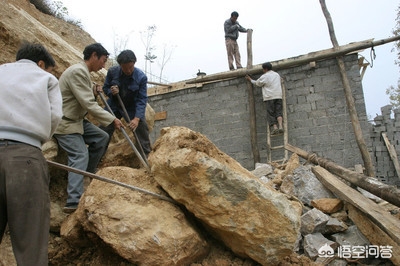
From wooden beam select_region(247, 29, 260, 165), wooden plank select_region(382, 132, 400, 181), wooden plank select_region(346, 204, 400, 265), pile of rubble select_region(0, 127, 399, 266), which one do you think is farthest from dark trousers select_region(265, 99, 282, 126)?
pile of rubble select_region(0, 127, 399, 266)

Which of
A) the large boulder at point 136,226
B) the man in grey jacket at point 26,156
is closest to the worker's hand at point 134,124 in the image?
the large boulder at point 136,226

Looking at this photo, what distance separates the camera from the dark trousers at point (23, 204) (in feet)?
5.32

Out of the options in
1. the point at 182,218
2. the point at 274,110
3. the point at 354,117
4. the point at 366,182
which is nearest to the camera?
the point at 182,218

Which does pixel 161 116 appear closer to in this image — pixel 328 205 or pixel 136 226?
pixel 328 205

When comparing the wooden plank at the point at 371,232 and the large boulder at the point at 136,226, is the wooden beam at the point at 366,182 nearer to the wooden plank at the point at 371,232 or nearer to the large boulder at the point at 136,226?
the wooden plank at the point at 371,232

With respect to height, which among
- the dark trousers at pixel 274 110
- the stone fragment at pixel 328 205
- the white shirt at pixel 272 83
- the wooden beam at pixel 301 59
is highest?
the wooden beam at pixel 301 59

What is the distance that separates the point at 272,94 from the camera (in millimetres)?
6930

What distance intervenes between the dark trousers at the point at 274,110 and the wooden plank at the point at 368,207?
242cm

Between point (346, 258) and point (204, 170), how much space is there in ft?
7.00

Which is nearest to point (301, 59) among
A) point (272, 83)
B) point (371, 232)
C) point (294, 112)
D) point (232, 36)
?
point (272, 83)

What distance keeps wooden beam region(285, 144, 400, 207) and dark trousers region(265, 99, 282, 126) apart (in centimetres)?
104

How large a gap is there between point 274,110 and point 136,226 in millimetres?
5485

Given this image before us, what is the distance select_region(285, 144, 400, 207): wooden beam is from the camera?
11.0 ft

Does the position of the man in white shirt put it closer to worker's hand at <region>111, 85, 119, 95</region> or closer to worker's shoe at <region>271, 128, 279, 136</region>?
worker's shoe at <region>271, 128, 279, 136</region>
